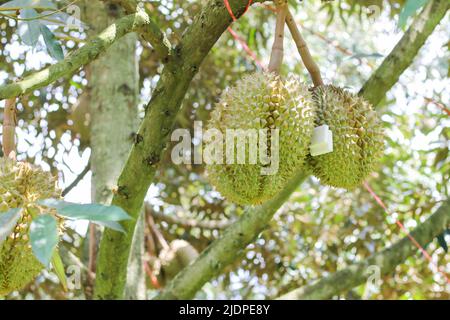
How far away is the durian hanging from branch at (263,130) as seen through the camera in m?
1.25

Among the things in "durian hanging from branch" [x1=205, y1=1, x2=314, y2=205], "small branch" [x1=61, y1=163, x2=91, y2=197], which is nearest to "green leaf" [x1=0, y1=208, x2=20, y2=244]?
"durian hanging from branch" [x1=205, y1=1, x2=314, y2=205]

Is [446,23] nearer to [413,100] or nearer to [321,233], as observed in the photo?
[413,100]

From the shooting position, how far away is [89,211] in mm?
836

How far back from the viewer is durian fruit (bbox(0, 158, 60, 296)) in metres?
1.26

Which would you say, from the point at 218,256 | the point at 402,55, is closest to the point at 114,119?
the point at 218,256

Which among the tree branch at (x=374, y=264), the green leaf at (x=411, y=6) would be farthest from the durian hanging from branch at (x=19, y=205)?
the tree branch at (x=374, y=264)

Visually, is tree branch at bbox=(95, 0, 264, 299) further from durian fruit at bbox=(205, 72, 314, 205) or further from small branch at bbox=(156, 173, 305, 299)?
small branch at bbox=(156, 173, 305, 299)

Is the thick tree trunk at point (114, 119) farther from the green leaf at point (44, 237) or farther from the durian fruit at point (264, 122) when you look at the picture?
the green leaf at point (44, 237)

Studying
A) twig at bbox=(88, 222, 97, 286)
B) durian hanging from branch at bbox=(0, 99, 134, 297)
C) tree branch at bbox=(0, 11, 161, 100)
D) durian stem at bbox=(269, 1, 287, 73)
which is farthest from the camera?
twig at bbox=(88, 222, 97, 286)

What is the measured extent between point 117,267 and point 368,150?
2.42 ft

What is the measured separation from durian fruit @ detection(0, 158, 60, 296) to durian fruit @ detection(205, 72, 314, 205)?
339 mm

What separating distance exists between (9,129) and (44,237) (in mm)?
687

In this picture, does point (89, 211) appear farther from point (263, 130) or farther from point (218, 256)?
point (218, 256)
